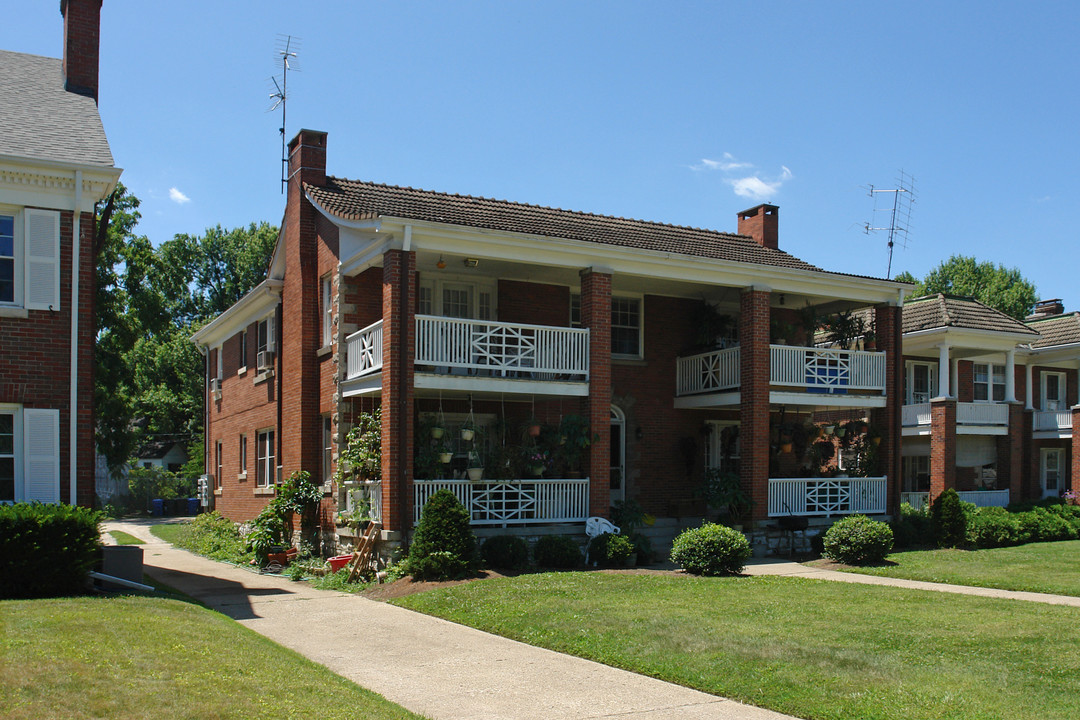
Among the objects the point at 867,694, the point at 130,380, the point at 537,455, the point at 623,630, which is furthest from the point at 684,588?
the point at 130,380

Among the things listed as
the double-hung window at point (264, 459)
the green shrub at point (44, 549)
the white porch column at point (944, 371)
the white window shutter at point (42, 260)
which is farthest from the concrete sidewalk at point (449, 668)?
the white porch column at point (944, 371)

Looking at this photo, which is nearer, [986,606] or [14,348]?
[986,606]

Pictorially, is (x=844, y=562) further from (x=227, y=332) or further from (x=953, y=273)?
(x=953, y=273)

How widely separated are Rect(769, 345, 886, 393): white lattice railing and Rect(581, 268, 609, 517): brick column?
414 cm

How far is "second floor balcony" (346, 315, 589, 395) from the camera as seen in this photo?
16.8 meters

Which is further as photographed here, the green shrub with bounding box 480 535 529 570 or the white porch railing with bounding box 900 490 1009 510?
the white porch railing with bounding box 900 490 1009 510

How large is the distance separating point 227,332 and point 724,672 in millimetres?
21894

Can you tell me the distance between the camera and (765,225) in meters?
24.5

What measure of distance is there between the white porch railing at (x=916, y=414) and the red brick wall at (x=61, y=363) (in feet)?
74.4

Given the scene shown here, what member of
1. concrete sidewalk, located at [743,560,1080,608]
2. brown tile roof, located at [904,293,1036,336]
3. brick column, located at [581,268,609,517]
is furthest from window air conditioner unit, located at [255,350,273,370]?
brown tile roof, located at [904,293,1036,336]

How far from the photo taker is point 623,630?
34.3 feet

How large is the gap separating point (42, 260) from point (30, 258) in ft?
0.50

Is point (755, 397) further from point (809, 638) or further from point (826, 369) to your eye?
point (809, 638)

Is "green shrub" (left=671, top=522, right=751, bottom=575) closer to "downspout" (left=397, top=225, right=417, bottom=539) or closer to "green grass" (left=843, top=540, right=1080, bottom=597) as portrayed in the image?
"green grass" (left=843, top=540, right=1080, bottom=597)
